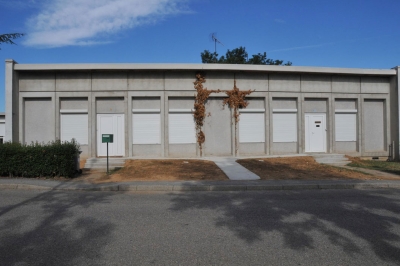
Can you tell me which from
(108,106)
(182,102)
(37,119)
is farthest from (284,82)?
(37,119)

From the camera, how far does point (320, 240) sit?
5102mm

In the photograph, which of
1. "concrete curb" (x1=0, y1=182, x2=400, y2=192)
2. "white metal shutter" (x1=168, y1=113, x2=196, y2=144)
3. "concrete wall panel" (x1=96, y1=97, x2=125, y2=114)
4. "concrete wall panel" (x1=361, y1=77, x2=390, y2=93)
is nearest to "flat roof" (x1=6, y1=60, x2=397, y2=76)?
"concrete wall panel" (x1=361, y1=77, x2=390, y2=93)

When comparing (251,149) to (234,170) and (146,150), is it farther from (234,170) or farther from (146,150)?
(146,150)

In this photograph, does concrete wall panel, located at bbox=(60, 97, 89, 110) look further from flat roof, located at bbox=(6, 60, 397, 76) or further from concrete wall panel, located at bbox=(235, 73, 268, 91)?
concrete wall panel, located at bbox=(235, 73, 268, 91)

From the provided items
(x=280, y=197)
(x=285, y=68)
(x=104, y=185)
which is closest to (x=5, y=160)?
(x=104, y=185)

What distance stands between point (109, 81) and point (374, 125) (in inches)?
641

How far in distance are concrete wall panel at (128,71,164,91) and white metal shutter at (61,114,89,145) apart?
11.3ft

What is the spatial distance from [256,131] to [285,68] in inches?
156

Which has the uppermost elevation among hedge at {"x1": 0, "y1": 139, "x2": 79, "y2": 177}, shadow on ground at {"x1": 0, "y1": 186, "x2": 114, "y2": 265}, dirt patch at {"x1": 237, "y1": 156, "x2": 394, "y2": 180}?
hedge at {"x1": 0, "y1": 139, "x2": 79, "y2": 177}

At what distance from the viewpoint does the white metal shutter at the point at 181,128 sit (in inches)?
717

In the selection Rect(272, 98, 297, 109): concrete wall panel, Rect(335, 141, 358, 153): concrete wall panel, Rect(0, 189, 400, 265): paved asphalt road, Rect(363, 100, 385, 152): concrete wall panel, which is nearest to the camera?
Rect(0, 189, 400, 265): paved asphalt road

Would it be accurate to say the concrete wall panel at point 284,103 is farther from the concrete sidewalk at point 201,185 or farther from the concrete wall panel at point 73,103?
the concrete wall panel at point 73,103

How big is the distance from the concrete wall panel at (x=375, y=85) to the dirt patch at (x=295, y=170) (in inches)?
259

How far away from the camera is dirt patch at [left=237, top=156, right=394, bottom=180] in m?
12.4
